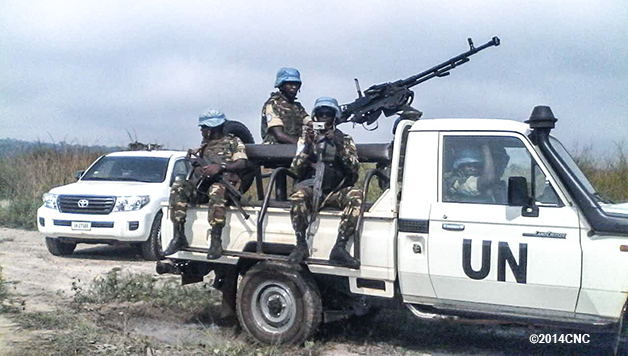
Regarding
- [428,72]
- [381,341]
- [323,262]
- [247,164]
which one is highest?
[428,72]

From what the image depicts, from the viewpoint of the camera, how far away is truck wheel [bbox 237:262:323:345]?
6.09 meters

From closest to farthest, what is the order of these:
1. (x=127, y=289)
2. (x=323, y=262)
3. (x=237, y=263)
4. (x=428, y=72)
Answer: (x=323, y=262)
(x=237, y=263)
(x=127, y=289)
(x=428, y=72)

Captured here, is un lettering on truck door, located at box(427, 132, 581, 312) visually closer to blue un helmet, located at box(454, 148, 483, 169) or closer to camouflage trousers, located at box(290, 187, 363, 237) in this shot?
blue un helmet, located at box(454, 148, 483, 169)

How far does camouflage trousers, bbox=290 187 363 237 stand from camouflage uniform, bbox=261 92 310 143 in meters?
1.48

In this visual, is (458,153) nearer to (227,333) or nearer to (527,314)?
(527,314)

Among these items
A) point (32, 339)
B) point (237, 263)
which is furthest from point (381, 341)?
point (32, 339)

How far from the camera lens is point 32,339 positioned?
614 cm

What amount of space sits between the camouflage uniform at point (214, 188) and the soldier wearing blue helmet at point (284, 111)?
1.80 feet

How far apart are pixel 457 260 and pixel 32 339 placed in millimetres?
3803

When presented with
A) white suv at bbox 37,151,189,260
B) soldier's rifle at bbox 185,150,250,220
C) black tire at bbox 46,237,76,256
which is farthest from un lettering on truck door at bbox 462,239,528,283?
black tire at bbox 46,237,76,256

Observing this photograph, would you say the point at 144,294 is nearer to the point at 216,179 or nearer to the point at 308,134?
the point at 216,179

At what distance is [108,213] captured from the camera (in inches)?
428

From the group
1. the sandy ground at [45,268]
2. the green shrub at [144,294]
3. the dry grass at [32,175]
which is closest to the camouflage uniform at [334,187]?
the green shrub at [144,294]

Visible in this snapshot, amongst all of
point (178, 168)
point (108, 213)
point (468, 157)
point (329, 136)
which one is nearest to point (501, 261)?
point (468, 157)
